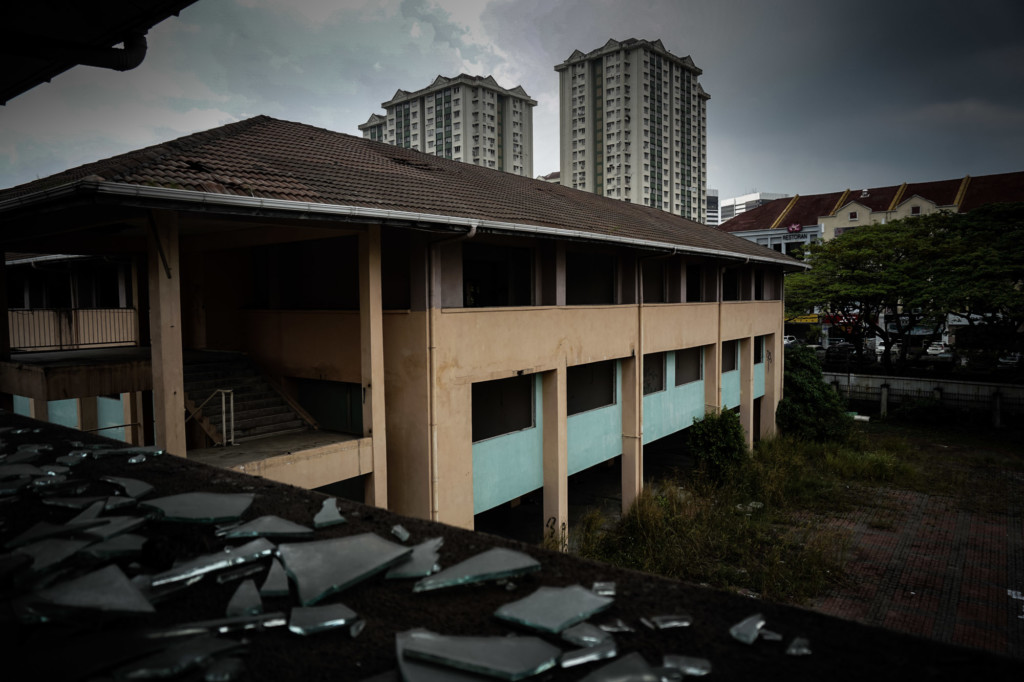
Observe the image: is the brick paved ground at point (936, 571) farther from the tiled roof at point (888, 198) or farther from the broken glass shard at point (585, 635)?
the tiled roof at point (888, 198)

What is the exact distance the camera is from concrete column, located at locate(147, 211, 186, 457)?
7.49 m

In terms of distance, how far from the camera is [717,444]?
17828mm

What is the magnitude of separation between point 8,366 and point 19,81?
652 centimetres

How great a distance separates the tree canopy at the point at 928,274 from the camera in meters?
23.8

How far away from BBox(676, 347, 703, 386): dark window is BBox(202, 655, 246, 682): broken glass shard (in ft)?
55.1

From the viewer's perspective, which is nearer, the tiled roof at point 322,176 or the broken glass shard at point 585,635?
the broken glass shard at point 585,635

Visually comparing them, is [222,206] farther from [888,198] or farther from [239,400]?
[888,198]

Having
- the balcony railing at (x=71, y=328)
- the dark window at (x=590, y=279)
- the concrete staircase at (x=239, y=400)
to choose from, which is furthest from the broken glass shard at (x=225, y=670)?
the balcony railing at (x=71, y=328)

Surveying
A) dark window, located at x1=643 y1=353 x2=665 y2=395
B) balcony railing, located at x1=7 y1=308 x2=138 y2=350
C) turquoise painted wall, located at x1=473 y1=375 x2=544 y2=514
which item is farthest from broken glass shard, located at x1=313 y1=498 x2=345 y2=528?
dark window, located at x1=643 y1=353 x2=665 y2=395

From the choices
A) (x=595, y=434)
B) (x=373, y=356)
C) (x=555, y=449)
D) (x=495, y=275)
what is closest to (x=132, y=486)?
(x=373, y=356)

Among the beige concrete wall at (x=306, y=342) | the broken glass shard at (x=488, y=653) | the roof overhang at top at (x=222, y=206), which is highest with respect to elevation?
the roof overhang at top at (x=222, y=206)

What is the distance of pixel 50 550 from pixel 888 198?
57549 mm

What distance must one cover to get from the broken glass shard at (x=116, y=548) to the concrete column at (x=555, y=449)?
389 inches

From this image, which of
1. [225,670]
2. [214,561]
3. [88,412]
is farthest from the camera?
[88,412]
